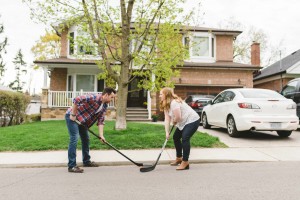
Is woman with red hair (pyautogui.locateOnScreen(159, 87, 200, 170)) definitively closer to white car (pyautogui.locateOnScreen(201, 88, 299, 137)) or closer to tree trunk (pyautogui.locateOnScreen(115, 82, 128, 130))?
white car (pyautogui.locateOnScreen(201, 88, 299, 137))

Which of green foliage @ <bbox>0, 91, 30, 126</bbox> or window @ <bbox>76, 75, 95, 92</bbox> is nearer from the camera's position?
green foliage @ <bbox>0, 91, 30, 126</bbox>

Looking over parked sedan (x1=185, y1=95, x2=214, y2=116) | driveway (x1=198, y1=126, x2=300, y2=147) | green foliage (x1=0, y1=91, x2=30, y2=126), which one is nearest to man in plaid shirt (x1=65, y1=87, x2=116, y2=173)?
driveway (x1=198, y1=126, x2=300, y2=147)

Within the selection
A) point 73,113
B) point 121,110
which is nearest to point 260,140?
point 121,110

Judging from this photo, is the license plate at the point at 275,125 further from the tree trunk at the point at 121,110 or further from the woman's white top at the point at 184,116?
the tree trunk at the point at 121,110

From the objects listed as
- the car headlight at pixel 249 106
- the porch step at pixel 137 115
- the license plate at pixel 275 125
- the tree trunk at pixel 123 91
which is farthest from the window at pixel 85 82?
the license plate at pixel 275 125

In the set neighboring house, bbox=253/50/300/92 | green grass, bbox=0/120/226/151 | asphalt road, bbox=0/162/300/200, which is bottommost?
asphalt road, bbox=0/162/300/200

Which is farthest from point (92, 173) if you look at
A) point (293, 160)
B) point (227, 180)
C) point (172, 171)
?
point (293, 160)

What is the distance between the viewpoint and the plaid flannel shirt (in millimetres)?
5750

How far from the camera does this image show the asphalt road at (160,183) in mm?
4195

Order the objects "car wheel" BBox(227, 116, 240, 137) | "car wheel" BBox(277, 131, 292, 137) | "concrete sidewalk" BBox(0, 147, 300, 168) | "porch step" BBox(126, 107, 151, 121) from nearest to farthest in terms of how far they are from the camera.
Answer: "concrete sidewalk" BBox(0, 147, 300, 168)
"car wheel" BBox(227, 116, 240, 137)
"car wheel" BBox(277, 131, 292, 137)
"porch step" BBox(126, 107, 151, 121)

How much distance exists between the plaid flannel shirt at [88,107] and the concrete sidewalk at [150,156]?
119 cm

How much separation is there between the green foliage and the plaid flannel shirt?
967 cm

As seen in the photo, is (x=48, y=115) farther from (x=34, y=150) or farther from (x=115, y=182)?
(x=115, y=182)

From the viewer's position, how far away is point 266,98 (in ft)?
29.5
